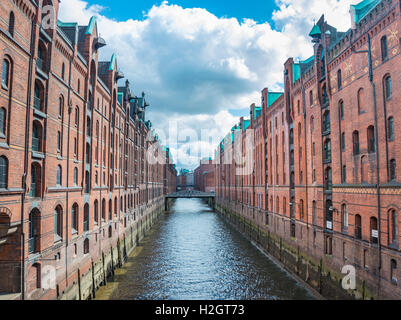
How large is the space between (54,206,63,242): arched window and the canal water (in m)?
5.04

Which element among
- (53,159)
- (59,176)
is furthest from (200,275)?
(53,159)

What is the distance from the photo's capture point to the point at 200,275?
23531 millimetres

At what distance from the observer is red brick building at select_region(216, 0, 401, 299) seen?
13.7m

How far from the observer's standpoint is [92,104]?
21.5m

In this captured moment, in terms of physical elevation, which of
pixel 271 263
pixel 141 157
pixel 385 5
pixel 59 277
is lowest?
pixel 271 263

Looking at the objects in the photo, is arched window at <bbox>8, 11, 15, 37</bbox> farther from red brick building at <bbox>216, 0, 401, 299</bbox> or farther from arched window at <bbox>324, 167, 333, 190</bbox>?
arched window at <bbox>324, 167, 333, 190</bbox>

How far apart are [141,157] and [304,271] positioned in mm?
29489

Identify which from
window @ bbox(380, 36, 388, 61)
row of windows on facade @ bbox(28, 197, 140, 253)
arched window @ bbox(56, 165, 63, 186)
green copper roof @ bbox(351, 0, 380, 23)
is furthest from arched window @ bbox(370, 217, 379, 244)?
arched window @ bbox(56, 165, 63, 186)

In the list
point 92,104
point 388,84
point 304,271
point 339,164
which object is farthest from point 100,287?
point 388,84

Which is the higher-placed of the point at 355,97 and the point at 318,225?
the point at 355,97

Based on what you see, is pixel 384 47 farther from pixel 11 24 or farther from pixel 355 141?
pixel 11 24

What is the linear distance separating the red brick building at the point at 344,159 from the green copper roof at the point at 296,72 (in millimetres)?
104
